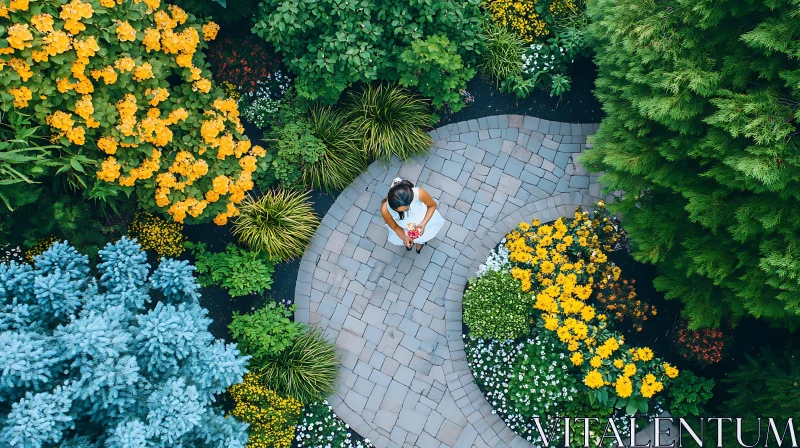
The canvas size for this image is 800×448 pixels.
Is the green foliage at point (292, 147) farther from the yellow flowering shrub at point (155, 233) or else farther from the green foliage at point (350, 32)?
the yellow flowering shrub at point (155, 233)

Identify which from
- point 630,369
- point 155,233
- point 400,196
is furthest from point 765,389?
point 155,233

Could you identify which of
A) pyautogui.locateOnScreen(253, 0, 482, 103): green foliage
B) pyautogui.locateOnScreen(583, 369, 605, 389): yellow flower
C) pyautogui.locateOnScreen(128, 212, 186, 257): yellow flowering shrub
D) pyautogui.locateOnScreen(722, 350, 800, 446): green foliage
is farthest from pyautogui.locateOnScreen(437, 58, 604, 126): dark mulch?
pyautogui.locateOnScreen(128, 212, 186, 257): yellow flowering shrub

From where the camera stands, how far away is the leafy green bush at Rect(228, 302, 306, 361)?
6.56m

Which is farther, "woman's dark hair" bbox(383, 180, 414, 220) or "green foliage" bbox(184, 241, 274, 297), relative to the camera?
"green foliage" bbox(184, 241, 274, 297)

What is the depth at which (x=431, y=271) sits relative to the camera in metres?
7.16

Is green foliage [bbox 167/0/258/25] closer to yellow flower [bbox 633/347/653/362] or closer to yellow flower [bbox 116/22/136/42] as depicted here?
yellow flower [bbox 116/22/136/42]

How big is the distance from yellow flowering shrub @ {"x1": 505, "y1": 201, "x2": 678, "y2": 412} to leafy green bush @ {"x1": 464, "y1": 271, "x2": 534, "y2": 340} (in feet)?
0.59

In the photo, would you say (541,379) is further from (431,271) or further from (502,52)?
(502,52)

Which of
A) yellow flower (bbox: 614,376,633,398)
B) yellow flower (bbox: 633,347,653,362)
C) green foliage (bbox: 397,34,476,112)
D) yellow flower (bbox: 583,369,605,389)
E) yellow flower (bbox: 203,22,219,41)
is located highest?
green foliage (bbox: 397,34,476,112)

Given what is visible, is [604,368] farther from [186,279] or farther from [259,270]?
[186,279]

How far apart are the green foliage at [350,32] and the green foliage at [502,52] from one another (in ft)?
1.22

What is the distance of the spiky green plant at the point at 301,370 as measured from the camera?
6.61 metres

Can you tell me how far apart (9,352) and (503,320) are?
189 inches

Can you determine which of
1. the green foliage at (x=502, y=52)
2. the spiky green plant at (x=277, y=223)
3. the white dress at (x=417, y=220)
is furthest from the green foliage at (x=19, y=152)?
the green foliage at (x=502, y=52)
